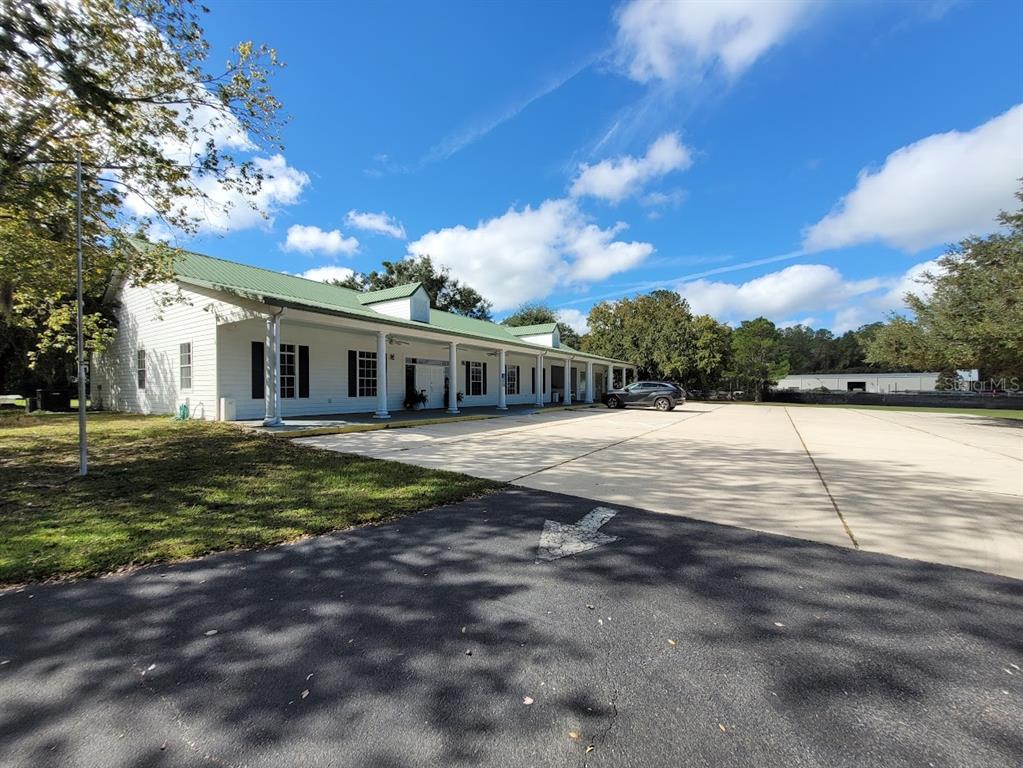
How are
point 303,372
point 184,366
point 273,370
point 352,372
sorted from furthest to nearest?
point 352,372 < point 303,372 < point 184,366 < point 273,370

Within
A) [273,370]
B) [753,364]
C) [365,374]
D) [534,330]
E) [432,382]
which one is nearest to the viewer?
[273,370]

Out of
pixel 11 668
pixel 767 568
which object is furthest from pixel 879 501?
pixel 11 668

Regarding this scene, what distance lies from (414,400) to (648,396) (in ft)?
41.4

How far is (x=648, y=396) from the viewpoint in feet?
77.8

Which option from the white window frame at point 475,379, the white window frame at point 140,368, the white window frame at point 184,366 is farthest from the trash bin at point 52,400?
the white window frame at point 475,379

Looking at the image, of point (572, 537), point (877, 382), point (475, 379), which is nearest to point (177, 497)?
point (572, 537)

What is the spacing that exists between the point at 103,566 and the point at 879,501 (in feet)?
25.5

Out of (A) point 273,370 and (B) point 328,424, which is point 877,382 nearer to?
(B) point 328,424

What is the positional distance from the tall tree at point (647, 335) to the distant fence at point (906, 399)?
409 inches

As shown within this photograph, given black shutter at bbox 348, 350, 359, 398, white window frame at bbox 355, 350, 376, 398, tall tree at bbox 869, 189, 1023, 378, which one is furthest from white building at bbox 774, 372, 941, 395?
black shutter at bbox 348, 350, 359, 398

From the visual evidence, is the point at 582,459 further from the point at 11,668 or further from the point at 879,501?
the point at 11,668

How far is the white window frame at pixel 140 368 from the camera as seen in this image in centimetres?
1580

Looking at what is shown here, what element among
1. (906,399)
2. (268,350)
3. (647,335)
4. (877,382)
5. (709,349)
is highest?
(647,335)

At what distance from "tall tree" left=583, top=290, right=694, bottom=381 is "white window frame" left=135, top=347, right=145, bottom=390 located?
2869 cm
